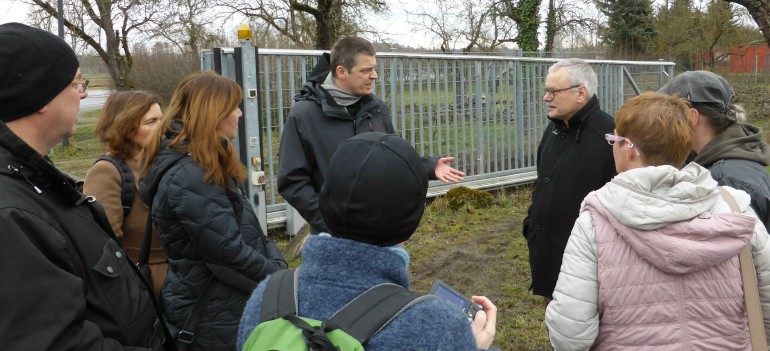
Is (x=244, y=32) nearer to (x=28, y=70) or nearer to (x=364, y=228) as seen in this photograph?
(x=28, y=70)

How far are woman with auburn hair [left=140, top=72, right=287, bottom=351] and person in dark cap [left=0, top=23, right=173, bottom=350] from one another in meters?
0.70

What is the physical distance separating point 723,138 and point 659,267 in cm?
85

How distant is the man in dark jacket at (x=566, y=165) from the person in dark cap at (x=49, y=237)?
2.27 meters

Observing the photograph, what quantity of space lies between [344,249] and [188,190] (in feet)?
4.43

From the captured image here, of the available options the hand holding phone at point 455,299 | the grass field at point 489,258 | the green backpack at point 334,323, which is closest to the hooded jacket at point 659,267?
the hand holding phone at point 455,299

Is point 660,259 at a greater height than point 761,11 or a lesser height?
lesser

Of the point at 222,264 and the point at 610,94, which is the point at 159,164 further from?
the point at 610,94

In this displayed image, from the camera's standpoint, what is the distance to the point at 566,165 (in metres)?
3.50

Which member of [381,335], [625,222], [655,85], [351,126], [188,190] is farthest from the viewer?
[655,85]

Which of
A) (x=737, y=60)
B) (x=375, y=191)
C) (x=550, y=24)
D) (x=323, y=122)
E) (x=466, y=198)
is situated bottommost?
(x=466, y=198)

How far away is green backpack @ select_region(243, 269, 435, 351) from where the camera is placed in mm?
1274

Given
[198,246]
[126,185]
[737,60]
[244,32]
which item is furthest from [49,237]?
[737,60]

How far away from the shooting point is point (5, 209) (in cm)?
148

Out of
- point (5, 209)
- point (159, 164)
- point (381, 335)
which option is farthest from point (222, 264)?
point (381, 335)
